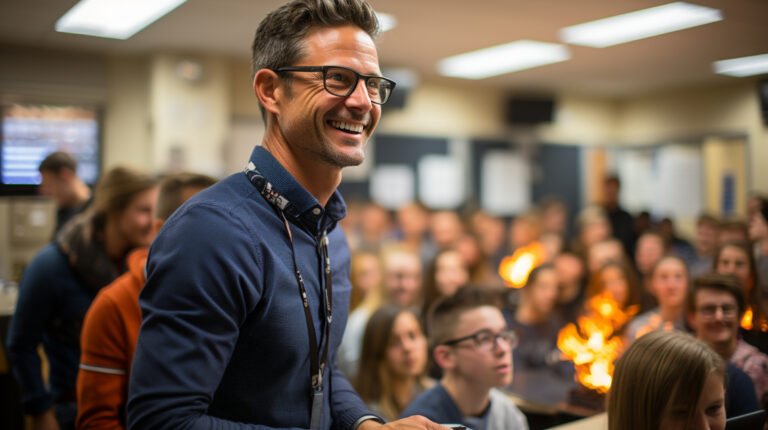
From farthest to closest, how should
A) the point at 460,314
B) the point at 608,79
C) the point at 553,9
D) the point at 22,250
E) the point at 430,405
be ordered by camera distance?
1. the point at 608,79
2. the point at 22,250
3. the point at 553,9
4. the point at 460,314
5. the point at 430,405

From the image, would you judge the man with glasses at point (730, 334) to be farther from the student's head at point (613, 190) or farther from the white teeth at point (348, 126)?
the student's head at point (613, 190)

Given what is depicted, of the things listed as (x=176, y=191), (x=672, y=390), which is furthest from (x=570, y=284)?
(x=176, y=191)

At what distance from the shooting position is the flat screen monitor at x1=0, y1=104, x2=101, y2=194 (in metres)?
5.05

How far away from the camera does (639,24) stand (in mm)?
3691

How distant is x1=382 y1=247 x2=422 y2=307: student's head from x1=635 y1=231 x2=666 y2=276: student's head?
188 cm

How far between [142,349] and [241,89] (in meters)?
5.14

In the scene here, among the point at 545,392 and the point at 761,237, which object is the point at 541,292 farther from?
the point at 761,237

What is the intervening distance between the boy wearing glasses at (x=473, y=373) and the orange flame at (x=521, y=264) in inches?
81.0

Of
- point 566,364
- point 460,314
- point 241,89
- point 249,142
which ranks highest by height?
point 241,89

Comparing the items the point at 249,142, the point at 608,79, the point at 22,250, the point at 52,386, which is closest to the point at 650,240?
the point at 608,79

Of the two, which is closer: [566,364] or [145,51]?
[566,364]

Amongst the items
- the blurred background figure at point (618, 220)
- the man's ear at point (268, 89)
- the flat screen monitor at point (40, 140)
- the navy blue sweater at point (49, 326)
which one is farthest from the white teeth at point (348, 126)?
the blurred background figure at point (618, 220)

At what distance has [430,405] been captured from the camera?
2.02 meters

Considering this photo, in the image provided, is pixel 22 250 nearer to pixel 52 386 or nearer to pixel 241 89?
pixel 241 89
